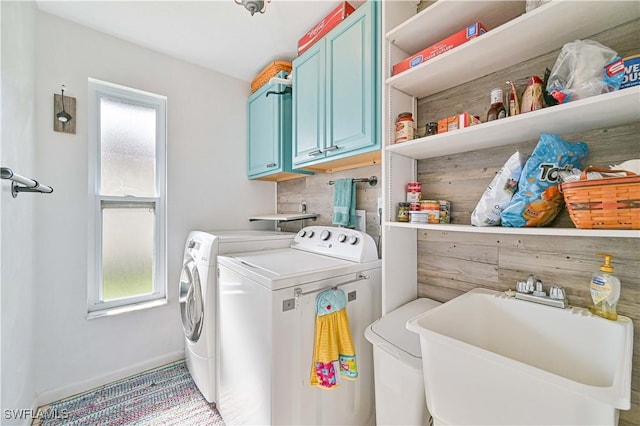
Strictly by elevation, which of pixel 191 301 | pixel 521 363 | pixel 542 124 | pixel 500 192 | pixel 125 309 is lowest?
pixel 125 309

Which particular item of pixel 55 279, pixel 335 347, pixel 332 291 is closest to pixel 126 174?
pixel 55 279

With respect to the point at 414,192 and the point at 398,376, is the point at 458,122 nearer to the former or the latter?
the point at 414,192

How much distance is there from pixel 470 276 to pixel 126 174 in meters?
2.60

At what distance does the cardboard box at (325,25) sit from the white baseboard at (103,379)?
2.79m

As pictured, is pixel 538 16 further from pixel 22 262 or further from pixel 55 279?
pixel 55 279

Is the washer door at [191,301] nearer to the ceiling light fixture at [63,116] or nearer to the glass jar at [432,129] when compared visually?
the ceiling light fixture at [63,116]

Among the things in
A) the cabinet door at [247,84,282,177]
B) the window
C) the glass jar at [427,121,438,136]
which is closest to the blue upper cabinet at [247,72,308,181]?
the cabinet door at [247,84,282,177]

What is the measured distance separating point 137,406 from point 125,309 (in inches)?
27.4

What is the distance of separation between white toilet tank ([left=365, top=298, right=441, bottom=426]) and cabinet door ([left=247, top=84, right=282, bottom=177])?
1549 millimetres

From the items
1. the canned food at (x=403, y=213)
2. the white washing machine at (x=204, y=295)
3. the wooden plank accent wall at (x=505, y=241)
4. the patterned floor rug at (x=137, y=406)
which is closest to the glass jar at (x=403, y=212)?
the canned food at (x=403, y=213)

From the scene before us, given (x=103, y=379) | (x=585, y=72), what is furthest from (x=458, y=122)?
(x=103, y=379)

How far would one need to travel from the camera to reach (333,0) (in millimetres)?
1581

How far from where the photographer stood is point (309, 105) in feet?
5.88

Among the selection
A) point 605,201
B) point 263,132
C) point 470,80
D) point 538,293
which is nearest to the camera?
point 605,201
